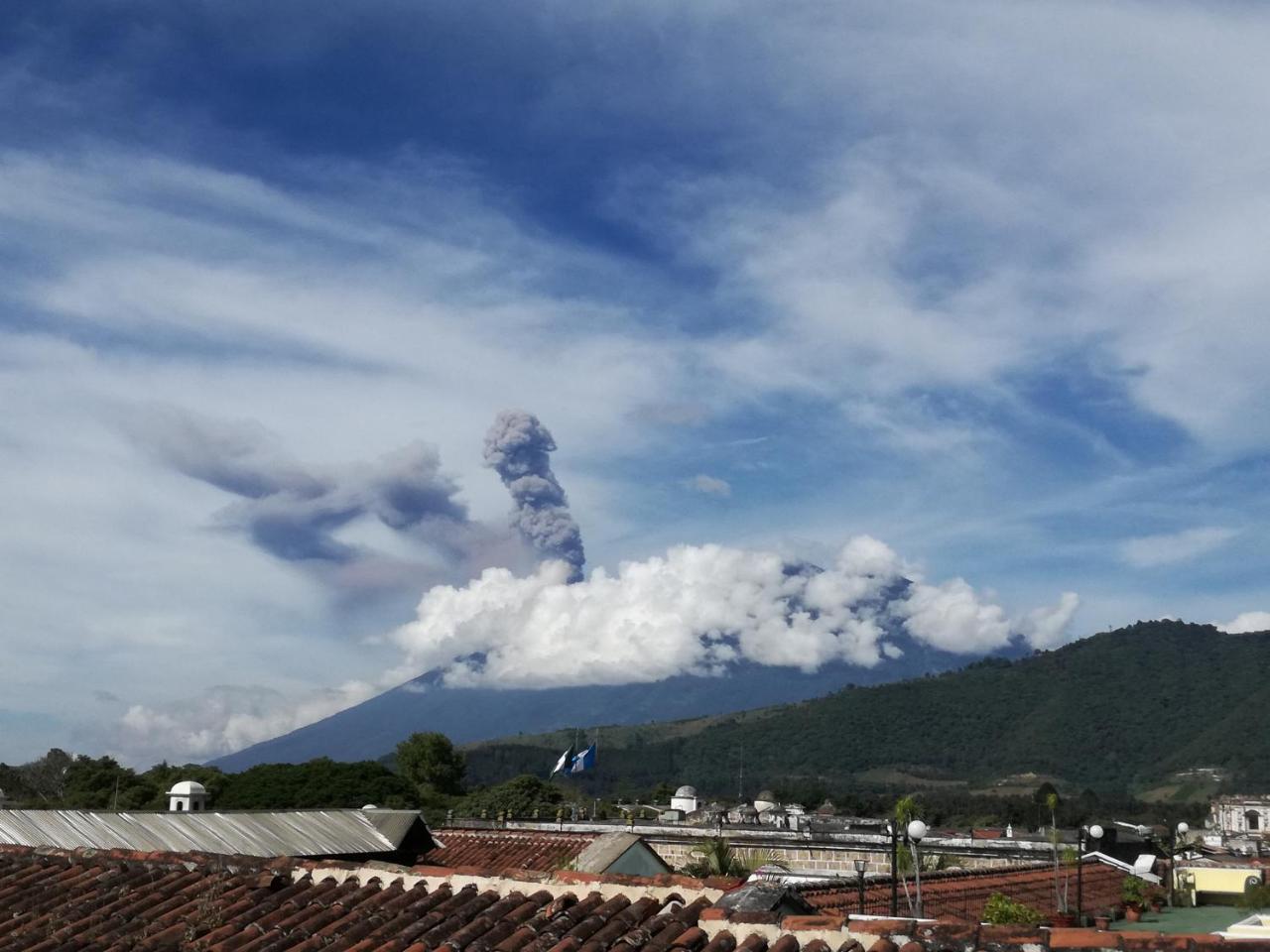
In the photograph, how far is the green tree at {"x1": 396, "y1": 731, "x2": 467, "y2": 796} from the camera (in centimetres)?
9106

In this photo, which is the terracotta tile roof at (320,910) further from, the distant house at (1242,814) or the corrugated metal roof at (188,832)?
the distant house at (1242,814)

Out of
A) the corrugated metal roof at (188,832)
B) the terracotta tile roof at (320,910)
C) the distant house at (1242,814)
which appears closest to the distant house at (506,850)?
the corrugated metal roof at (188,832)

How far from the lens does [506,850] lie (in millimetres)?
26188

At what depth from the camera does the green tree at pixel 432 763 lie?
3585 inches

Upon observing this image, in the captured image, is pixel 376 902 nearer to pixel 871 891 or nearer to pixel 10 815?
pixel 10 815

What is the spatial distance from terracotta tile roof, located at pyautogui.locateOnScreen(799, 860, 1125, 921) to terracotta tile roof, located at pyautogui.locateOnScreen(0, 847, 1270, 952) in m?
7.37

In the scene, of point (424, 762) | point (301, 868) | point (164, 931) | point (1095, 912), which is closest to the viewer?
point (164, 931)

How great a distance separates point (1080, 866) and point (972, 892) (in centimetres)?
243

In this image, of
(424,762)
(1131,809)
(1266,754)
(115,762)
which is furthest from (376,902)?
(1266,754)

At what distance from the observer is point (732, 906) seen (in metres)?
8.09

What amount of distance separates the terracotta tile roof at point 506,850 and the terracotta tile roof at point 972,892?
649cm

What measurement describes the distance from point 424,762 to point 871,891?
76767 millimetres

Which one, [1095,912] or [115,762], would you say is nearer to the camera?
[1095,912]

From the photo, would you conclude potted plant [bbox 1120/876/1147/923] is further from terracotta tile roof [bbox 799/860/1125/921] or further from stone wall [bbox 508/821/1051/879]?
stone wall [bbox 508/821/1051/879]
